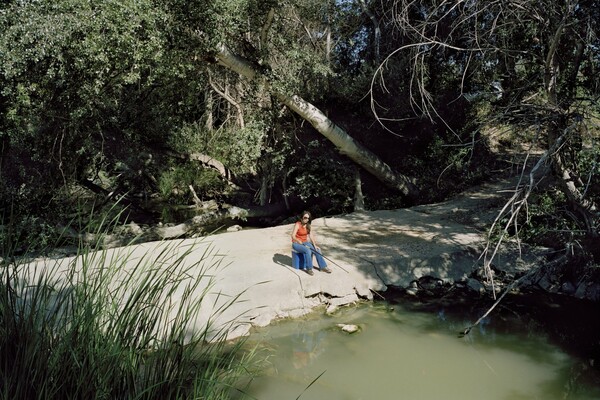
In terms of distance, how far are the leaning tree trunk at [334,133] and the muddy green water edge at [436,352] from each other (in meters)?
5.56

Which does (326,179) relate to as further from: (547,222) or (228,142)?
(547,222)

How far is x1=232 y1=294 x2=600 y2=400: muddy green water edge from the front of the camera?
497cm

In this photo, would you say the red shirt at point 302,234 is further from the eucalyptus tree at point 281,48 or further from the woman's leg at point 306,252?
the eucalyptus tree at point 281,48

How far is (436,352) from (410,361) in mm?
401

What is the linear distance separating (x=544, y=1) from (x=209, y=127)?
35.4 ft

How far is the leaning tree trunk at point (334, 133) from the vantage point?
10.3 m

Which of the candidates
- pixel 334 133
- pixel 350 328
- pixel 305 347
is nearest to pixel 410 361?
pixel 350 328

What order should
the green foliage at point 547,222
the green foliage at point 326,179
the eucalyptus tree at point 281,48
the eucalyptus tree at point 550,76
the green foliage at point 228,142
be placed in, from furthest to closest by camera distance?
the green foliage at point 326,179, the green foliage at point 228,142, the eucalyptus tree at point 281,48, the green foliage at point 547,222, the eucalyptus tree at point 550,76

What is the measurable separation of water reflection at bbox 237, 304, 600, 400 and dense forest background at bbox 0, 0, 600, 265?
157 centimetres

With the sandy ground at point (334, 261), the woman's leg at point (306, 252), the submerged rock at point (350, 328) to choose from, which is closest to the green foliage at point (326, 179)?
the sandy ground at point (334, 261)

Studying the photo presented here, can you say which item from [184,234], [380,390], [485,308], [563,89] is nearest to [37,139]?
[184,234]

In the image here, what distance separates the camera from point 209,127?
15023 millimetres

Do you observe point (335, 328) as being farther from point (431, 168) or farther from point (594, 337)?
point (431, 168)

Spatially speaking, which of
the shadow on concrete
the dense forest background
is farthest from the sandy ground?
the dense forest background
